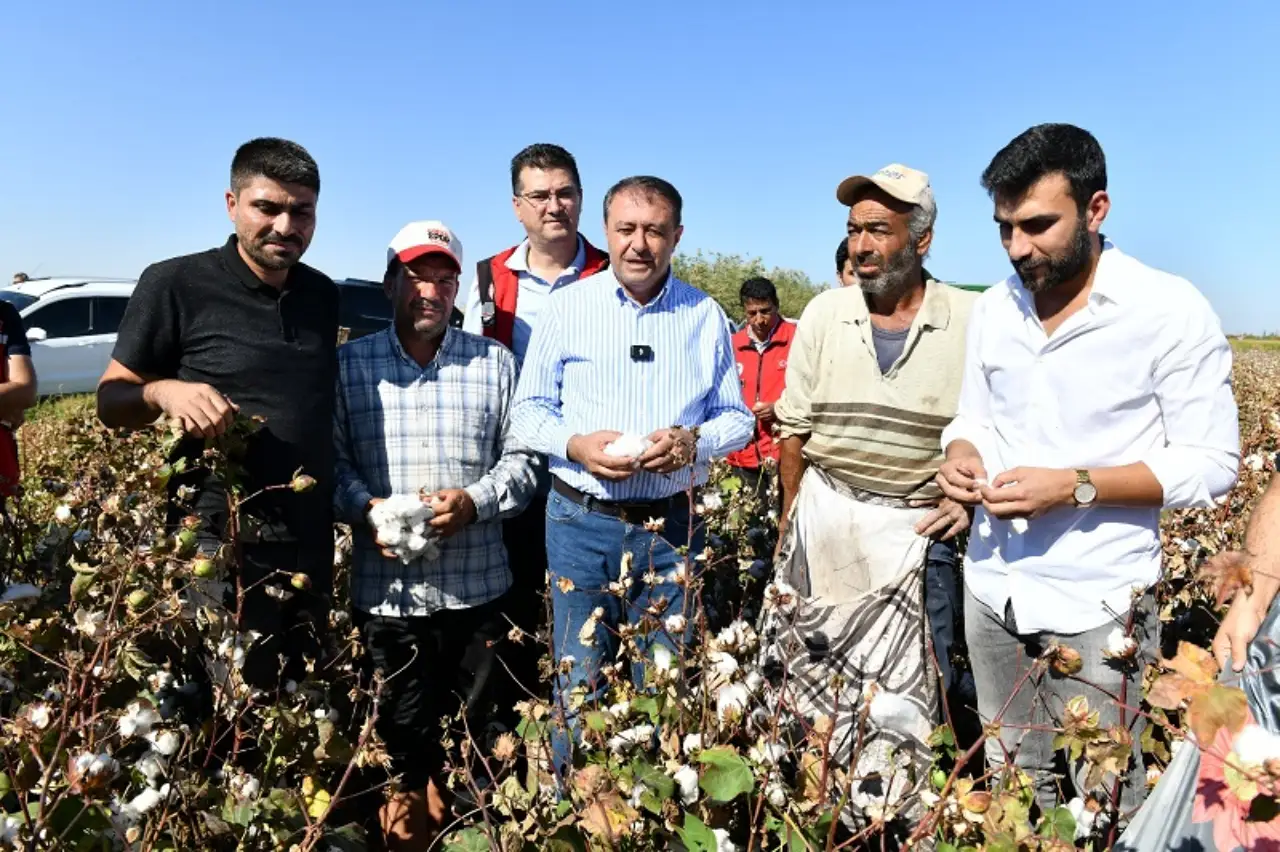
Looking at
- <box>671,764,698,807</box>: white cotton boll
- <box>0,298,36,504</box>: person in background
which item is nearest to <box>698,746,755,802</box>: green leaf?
<box>671,764,698,807</box>: white cotton boll

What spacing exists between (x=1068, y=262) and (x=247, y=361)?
2172 millimetres

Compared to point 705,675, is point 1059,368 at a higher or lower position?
higher

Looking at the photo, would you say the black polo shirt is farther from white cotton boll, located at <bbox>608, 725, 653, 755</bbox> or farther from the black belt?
white cotton boll, located at <bbox>608, 725, 653, 755</bbox>

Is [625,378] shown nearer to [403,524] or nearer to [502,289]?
[403,524]

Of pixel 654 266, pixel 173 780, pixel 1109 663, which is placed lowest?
pixel 173 780

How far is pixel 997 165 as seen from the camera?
2357 millimetres

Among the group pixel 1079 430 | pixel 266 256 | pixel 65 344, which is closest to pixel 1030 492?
pixel 1079 430

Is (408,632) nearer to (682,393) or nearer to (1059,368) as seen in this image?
(682,393)

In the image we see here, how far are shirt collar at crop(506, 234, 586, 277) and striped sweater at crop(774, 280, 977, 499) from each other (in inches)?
51.3

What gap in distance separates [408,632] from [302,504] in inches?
23.2

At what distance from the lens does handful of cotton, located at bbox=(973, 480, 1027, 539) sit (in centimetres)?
234

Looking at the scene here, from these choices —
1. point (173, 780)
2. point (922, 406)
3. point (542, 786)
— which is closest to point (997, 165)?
point (922, 406)

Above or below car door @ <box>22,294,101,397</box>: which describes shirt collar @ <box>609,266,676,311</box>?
above

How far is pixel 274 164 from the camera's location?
2.72 m
